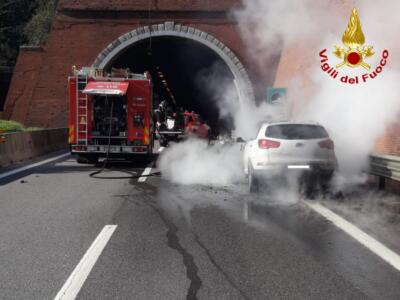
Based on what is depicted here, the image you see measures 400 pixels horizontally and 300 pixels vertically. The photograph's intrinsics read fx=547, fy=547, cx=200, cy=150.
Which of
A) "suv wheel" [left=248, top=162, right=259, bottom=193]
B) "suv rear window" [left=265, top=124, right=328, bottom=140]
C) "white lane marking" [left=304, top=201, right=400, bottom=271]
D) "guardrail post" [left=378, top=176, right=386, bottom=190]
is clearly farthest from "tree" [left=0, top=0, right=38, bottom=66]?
"white lane marking" [left=304, top=201, right=400, bottom=271]

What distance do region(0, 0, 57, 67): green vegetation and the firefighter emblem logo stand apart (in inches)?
1825

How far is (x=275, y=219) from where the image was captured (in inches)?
316

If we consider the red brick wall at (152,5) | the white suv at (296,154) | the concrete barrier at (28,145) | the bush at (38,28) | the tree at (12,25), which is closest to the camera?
the white suv at (296,154)

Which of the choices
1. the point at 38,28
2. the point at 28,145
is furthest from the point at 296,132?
the point at 38,28

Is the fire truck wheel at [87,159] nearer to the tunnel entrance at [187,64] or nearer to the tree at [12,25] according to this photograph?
the tunnel entrance at [187,64]

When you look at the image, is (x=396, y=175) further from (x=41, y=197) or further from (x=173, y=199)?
(x=41, y=197)

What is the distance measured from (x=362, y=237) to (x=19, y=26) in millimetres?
63135

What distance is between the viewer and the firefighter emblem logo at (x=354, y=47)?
1560cm

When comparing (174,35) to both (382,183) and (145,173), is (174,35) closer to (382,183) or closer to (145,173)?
(145,173)

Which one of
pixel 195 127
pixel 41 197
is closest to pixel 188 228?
pixel 41 197

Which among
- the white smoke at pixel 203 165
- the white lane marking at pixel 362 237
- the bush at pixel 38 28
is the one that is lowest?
the white smoke at pixel 203 165

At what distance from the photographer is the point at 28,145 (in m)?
19.1

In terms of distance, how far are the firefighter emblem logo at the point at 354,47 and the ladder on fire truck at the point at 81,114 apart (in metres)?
8.37

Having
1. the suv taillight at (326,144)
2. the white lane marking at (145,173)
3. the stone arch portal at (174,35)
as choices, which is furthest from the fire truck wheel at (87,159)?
the stone arch portal at (174,35)
